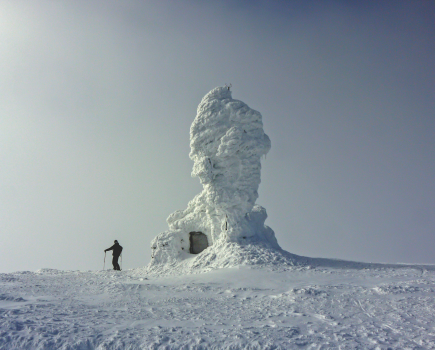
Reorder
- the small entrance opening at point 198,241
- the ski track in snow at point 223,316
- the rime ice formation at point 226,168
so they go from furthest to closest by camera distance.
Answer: the small entrance opening at point 198,241
the rime ice formation at point 226,168
the ski track in snow at point 223,316

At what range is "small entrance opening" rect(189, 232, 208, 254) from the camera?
63.9 ft

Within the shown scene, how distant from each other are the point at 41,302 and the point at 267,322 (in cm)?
561

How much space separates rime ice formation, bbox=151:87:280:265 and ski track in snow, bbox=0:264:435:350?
250 inches

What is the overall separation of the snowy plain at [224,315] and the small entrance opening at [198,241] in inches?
306

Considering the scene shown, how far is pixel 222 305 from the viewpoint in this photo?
8266mm

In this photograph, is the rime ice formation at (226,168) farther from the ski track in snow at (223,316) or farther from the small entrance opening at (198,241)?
the ski track in snow at (223,316)

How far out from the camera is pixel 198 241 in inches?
771

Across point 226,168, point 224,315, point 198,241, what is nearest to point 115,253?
point 198,241

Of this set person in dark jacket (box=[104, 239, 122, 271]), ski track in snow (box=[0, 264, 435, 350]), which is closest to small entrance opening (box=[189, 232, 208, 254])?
person in dark jacket (box=[104, 239, 122, 271])

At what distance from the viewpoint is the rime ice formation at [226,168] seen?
17391 mm

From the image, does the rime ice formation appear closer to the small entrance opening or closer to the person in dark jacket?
the small entrance opening

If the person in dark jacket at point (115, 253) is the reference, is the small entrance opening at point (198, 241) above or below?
above

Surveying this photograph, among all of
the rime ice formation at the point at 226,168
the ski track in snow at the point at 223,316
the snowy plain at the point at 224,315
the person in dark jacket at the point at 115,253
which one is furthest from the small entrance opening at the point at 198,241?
the ski track in snow at the point at 223,316

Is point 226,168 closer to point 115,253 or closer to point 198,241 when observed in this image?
point 198,241
